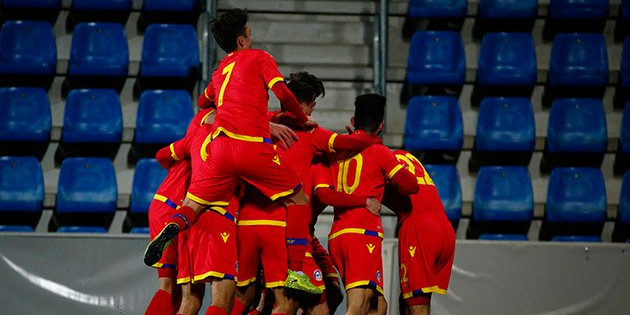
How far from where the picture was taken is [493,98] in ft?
28.8

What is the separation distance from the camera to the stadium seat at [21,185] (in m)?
8.23

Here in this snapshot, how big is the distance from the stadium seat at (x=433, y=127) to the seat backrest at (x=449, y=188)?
236 mm

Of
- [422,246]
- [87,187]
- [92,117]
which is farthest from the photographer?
[92,117]

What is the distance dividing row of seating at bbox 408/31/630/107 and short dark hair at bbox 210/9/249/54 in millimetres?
3579

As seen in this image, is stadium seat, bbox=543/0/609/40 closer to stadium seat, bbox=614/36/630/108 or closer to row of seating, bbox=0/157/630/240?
stadium seat, bbox=614/36/630/108

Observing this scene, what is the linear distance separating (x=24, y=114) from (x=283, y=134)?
4.16m

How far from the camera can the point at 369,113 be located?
5.60m

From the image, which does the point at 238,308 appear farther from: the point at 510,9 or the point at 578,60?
the point at 578,60

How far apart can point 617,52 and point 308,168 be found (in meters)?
5.16

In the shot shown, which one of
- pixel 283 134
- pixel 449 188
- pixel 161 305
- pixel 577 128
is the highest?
pixel 283 134

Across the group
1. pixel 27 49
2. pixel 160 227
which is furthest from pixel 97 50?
pixel 160 227

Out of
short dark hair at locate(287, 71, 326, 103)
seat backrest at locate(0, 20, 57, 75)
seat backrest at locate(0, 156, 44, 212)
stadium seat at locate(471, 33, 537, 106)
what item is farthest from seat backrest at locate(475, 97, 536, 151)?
seat backrest at locate(0, 20, 57, 75)

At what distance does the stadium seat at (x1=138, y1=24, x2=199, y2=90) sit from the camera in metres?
8.67

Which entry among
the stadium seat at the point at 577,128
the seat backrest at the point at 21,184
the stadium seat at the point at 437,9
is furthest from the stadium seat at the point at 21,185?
the stadium seat at the point at 577,128
